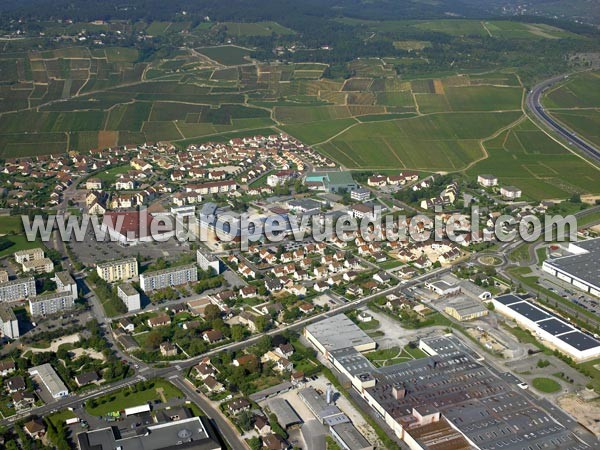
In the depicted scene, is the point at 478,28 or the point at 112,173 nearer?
the point at 112,173

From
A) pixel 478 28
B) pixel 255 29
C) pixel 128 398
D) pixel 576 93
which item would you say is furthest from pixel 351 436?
pixel 478 28

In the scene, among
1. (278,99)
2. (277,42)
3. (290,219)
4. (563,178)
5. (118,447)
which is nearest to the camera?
(118,447)

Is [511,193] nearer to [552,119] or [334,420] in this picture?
[552,119]

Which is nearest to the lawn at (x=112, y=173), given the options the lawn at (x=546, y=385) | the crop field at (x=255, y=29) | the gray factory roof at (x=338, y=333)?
the gray factory roof at (x=338, y=333)

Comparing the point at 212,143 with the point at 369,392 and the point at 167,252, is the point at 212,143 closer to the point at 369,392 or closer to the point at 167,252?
the point at 167,252

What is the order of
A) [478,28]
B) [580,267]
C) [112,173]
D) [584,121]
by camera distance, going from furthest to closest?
[478,28], [584,121], [112,173], [580,267]

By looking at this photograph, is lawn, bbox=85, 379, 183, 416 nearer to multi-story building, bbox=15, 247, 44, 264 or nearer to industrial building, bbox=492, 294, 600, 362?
multi-story building, bbox=15, 247, 44, 264

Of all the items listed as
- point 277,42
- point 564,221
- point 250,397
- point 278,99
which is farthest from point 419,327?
point 277,42
